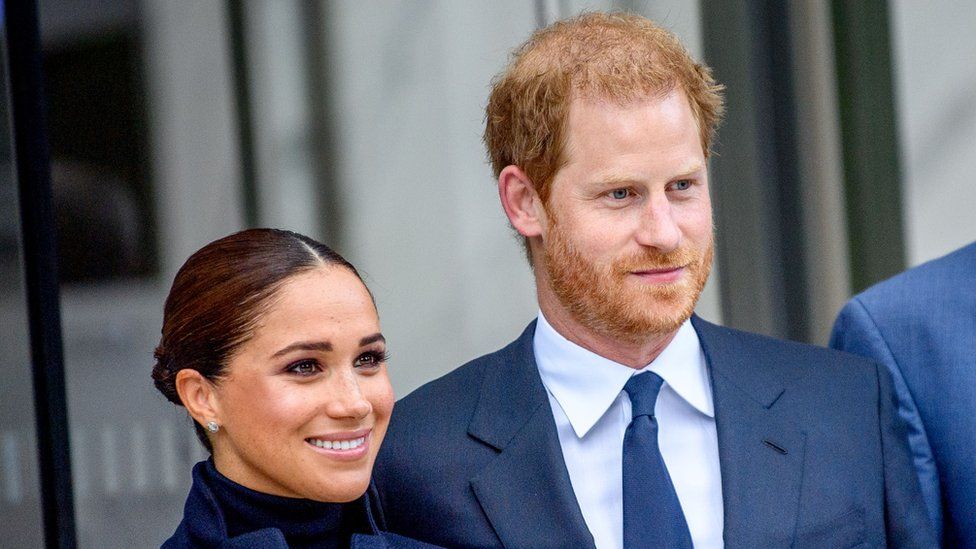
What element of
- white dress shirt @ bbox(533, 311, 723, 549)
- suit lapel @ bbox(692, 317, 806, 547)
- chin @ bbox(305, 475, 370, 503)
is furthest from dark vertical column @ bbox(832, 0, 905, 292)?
chin @ bbox(305, 475, 370, 503)

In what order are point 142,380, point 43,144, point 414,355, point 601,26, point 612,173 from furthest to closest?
point 414,355 → point 142,380 → point 43,144 → point 601,26 → point 612,173

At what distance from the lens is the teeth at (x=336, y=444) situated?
2.34 m

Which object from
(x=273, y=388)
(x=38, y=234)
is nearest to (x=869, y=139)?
(x=38, y=234)

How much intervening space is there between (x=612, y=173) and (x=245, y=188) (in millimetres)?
1757

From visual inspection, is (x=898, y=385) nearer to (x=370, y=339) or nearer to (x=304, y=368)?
(x=370, y=339)

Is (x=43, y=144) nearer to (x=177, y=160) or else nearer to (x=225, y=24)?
(x=177, y=160)

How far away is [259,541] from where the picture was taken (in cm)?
227

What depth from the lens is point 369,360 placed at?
242cm

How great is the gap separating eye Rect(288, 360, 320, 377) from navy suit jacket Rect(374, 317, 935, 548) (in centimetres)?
42

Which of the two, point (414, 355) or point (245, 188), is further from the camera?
point (414, 355)

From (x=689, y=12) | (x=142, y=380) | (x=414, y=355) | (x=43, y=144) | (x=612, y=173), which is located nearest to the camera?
(x=612, y=173)

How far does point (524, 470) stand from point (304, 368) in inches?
20.2

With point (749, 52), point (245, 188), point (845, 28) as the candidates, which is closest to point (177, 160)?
point (245, 188)

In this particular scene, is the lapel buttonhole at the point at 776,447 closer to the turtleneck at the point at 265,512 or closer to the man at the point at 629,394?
the man at the point at 629,394
